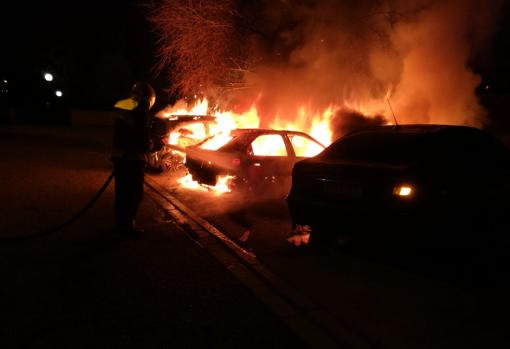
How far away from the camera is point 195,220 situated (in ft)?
23.4

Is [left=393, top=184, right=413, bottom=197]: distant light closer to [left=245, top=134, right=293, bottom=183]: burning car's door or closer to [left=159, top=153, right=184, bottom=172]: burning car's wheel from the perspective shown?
[left=245, top=134, right=293, bottom=183]: burning car's door

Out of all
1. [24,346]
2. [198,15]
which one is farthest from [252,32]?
[24,346]

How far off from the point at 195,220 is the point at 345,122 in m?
6.65

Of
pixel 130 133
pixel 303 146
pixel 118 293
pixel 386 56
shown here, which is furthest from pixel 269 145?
pixel 386 56

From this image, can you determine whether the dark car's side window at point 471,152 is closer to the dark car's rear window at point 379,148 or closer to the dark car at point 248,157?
the dark car's rear window at point 379,148

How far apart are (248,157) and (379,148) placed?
3.13m

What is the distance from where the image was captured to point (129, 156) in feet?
19.1

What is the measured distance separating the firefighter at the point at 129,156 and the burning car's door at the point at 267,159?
2.41 metres

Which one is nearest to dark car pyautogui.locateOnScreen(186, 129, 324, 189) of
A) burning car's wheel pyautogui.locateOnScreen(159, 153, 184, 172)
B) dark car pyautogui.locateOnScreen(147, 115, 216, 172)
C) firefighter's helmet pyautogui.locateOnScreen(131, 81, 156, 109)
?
dark car pyautogui.locateOnScreen(147, 115, 216, 172)

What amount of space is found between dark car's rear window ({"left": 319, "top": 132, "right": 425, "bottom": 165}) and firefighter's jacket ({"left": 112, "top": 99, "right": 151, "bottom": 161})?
222 cm

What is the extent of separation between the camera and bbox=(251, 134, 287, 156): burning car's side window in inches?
325

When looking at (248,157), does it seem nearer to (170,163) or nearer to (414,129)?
(414,129)

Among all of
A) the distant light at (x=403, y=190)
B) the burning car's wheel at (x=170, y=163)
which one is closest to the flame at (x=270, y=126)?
the burning car's wheel at (x=170, y=163)

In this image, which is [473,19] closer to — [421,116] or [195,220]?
[421,116]
